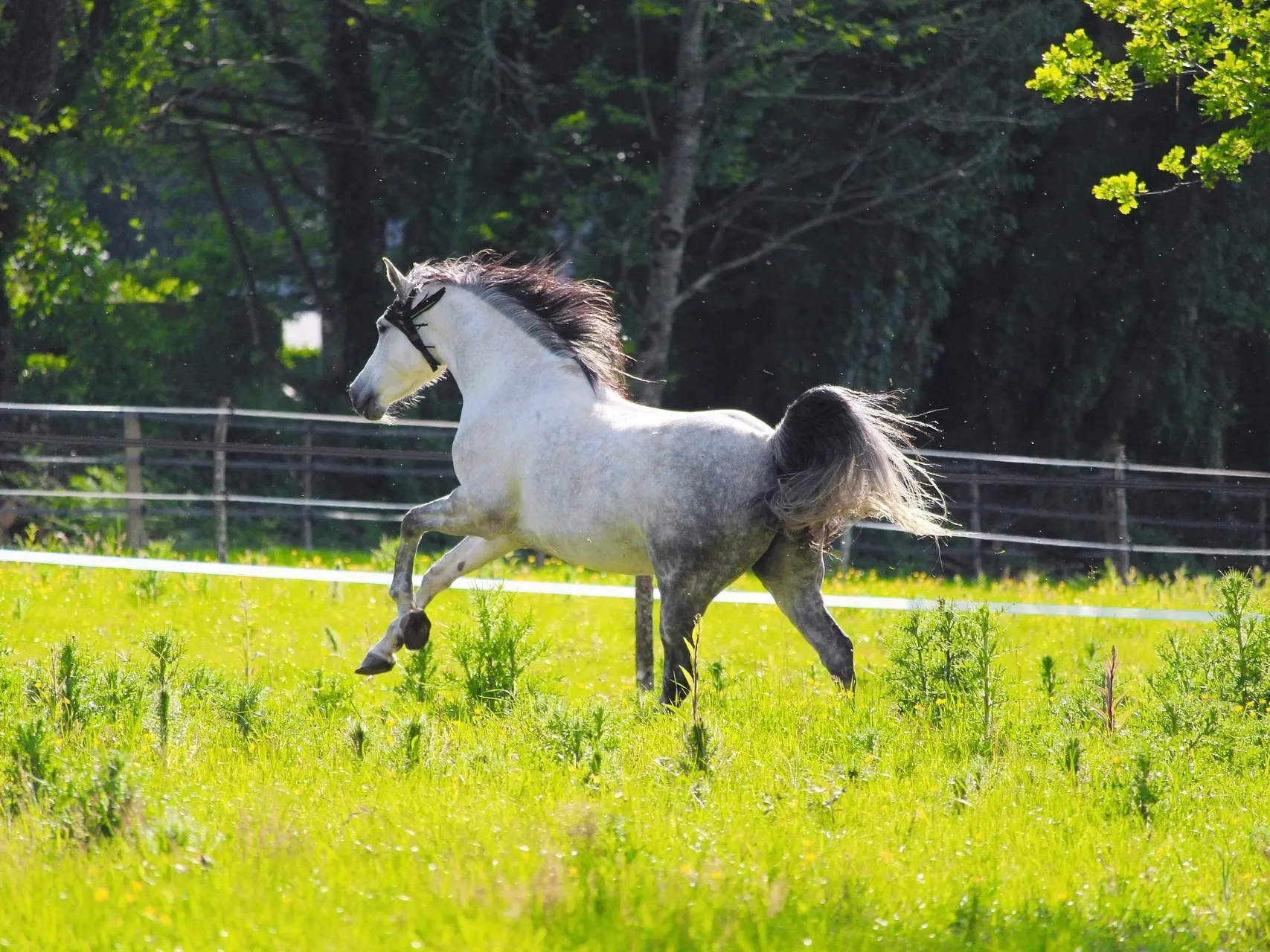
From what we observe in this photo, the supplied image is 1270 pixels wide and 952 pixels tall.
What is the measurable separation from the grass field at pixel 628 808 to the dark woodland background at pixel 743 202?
11383 mm

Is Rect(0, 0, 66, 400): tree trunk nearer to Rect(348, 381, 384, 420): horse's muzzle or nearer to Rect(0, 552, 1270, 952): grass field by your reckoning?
Rect(348, 381, 384, 420): horse's muzzle

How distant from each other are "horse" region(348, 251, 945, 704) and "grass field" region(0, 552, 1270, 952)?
47 cm

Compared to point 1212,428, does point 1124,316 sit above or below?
above

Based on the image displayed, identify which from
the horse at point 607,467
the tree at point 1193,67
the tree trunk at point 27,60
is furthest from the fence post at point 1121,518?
the tree trunk at point 27,60

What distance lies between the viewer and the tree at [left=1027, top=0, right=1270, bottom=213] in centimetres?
767

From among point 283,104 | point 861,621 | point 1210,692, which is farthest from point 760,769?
point 283,104

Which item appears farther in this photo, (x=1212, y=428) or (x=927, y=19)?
(x=1212, y=428)

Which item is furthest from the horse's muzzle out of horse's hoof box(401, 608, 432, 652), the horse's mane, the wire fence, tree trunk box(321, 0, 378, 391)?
tree trunk box(321, 0, 378, 391)

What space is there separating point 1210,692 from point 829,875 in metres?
3.68

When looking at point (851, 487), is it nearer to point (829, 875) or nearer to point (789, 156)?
point (829, 875)

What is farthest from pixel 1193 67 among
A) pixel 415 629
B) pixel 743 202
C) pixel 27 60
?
pixel 27 60

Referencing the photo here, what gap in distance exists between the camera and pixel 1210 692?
25.4 ft

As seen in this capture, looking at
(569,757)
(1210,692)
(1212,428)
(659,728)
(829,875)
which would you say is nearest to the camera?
(829,875)

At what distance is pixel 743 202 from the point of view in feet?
67.4
